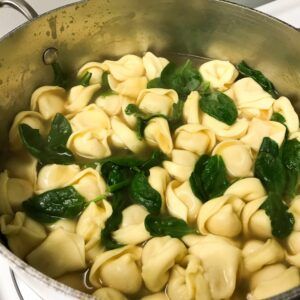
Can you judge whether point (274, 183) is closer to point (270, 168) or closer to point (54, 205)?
point (270, 168)

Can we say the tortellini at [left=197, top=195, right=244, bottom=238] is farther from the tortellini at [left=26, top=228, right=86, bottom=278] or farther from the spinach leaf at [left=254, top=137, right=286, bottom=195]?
the tortellini at [left=26, top=228, right=86, bottom=278]

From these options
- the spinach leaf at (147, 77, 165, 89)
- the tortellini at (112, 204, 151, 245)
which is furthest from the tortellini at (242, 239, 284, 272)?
the spinach leaf at (147, 77, 165, 89)

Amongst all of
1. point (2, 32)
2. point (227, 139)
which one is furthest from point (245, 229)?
point (2, 32)

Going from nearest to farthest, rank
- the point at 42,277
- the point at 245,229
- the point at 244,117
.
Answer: the point at 42,277 < the point at 245,229 < the point at 244,117

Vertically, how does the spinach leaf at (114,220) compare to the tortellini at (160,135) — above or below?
below

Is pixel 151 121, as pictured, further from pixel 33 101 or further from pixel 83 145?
pixel 33 101

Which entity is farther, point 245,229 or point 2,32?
point 2,32

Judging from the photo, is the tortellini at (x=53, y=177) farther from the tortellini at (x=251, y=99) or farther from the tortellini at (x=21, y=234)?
the tortellini at (x=251, y=99)

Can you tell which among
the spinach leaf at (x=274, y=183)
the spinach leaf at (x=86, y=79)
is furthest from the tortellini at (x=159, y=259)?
the spinach leaf at (x=86, y=79)
